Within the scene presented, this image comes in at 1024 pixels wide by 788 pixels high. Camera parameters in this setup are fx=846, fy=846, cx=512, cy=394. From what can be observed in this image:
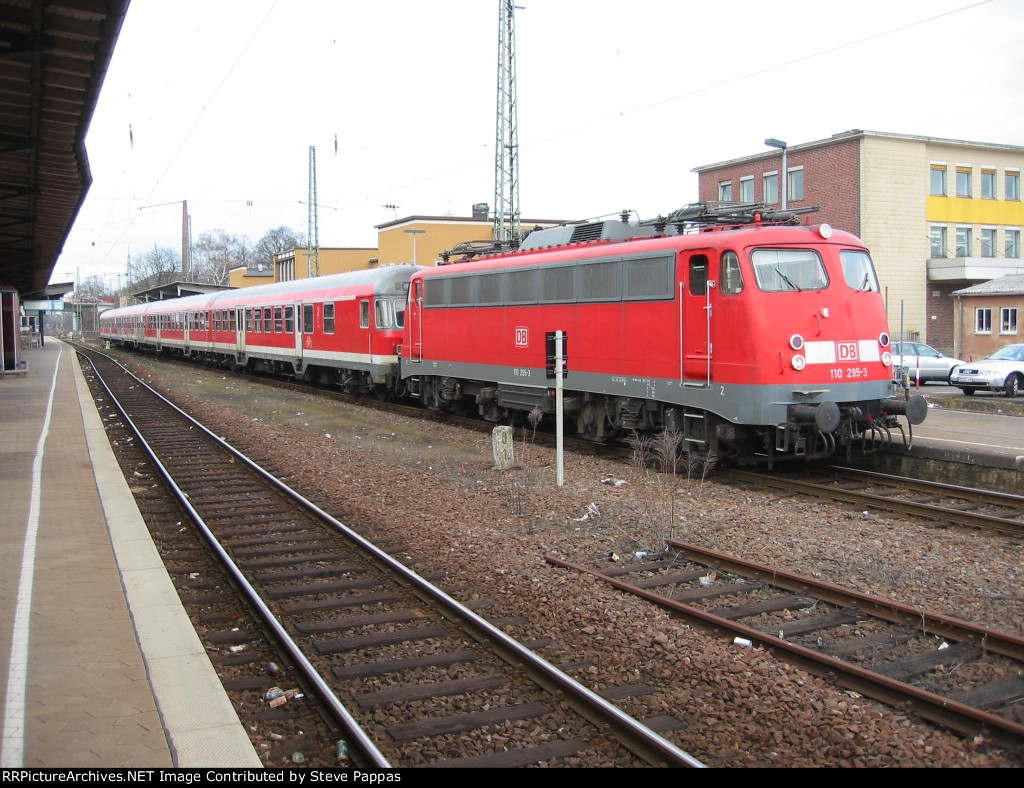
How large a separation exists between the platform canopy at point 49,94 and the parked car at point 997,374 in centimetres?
2271

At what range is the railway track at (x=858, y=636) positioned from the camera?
475 cm

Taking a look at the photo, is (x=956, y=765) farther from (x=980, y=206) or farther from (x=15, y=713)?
(x=980, y=206)

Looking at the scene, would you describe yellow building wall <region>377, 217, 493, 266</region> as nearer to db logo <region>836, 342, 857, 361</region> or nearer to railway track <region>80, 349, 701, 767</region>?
db logo <region>836, 342, 857, 361</region>

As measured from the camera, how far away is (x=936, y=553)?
7.90 m

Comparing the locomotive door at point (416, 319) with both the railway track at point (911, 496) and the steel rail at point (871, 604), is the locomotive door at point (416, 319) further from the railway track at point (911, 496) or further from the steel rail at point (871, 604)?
the steel rail at point (871, 604)

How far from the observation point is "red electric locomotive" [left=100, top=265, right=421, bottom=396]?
21.4 m

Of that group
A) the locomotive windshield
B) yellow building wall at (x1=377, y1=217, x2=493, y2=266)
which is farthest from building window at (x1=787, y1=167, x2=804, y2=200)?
the locomotive windshield

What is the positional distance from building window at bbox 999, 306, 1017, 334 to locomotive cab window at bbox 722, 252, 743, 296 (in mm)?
27668

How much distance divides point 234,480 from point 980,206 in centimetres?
4106

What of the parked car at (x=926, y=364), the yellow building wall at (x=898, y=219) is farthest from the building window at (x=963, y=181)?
the parked car at (x=926, y=364)

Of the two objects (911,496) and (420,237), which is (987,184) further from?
(911,496)

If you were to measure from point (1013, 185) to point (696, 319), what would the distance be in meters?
39.6
